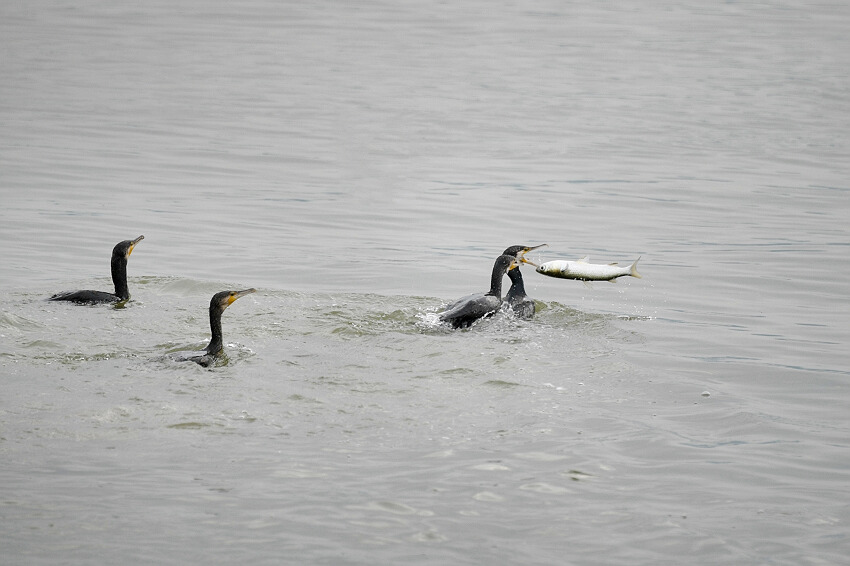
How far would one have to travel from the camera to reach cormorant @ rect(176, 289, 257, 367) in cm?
884

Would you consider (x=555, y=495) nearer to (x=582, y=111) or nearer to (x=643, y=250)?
(x=643, y=250)

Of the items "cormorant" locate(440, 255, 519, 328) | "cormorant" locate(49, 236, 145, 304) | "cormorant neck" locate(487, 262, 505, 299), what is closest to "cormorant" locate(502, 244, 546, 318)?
"cormorant neck" locate(487, 262, 505, 299)

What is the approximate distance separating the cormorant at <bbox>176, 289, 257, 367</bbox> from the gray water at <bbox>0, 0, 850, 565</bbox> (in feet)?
0.51

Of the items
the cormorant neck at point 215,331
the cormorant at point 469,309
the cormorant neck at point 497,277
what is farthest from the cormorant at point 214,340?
the cormorant neck at point 497,277

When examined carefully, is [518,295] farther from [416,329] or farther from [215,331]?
[215,331]

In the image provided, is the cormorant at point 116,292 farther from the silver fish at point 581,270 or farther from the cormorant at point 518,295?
A: the silver fish at point 581,270

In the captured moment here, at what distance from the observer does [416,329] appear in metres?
10.5

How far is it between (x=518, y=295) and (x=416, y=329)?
4.29 ft

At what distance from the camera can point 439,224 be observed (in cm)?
1684


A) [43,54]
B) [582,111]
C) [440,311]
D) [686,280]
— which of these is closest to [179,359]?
[440,311]

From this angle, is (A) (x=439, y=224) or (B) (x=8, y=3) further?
(B) (x=8, y=3)

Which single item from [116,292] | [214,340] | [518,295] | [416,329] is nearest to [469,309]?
[416,329]

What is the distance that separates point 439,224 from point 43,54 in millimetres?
21982

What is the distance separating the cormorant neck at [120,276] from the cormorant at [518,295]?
389 centimetres
